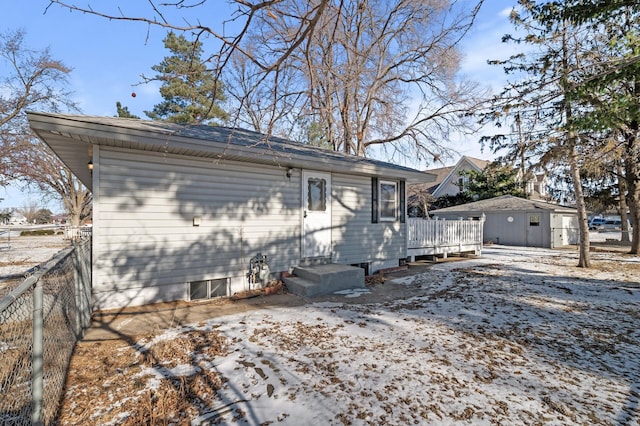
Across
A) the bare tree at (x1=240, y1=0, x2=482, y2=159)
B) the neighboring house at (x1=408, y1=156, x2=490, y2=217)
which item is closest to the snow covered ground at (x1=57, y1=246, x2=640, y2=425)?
the bare tree at (x1=240, y1=0, x2=482, y2=159)

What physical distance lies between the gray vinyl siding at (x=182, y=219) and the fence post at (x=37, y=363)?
10.4ft

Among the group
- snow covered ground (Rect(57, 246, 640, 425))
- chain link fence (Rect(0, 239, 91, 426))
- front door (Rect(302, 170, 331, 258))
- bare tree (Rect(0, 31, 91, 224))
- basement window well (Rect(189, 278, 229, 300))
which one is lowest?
snow covered ground (Rect(57, 246, 640, 425))

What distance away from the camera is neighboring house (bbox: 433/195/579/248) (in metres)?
16.5

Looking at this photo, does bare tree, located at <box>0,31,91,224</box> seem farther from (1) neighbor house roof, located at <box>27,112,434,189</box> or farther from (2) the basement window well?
(2) the basement window well

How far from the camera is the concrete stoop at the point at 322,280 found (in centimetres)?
608

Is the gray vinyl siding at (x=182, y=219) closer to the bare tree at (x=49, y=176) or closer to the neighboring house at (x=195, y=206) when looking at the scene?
the neighboring house at (x=195, y=206)

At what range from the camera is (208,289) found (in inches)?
229

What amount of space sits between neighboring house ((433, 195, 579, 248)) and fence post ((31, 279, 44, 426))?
18.8m

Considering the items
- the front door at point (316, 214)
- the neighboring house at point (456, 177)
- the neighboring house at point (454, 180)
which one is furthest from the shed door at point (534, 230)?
the front door at point (316, 214)

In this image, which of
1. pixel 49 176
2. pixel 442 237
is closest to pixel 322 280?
pixel 442 237

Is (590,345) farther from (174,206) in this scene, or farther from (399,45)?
(399,45)

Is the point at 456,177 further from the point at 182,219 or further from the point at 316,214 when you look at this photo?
the point at 182,219

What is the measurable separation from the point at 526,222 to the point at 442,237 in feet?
31.4

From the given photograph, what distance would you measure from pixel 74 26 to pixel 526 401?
5.53 metres
